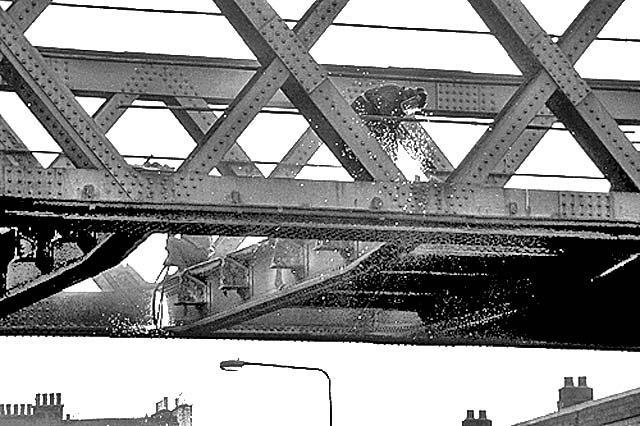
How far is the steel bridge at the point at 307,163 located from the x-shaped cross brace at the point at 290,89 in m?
0.01

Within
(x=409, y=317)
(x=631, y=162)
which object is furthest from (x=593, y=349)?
(x=631, y=162)

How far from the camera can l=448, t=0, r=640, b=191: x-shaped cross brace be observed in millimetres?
10430

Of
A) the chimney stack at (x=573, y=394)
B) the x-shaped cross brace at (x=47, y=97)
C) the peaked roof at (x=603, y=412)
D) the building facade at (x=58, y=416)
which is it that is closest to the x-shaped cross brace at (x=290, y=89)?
the x-shaped cross brace at (x=47, y=97)

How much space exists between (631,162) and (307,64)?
9.43 feet

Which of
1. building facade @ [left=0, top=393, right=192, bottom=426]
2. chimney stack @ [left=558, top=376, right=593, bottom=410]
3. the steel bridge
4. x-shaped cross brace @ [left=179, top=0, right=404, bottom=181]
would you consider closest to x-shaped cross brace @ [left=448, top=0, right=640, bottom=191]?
the steel bridge

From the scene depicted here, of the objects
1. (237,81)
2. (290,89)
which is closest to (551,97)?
(290,89)

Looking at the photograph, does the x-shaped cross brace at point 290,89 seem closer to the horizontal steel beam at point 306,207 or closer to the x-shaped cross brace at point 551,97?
the horizontal steel beam at point 306,207

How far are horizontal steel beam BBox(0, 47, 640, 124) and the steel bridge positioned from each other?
0.06ft

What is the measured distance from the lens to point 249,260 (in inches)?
665

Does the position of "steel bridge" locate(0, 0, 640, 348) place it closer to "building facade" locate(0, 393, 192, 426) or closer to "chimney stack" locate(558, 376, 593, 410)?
"chimney stack" locate(558, 376, 593, 410)

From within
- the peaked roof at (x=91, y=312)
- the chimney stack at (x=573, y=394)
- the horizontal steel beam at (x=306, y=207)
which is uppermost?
the chimney stack at (x=573, y=394)

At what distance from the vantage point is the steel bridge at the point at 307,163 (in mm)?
9781

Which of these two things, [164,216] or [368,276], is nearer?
[164,216]

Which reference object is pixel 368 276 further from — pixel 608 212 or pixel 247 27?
pixel 247 27
